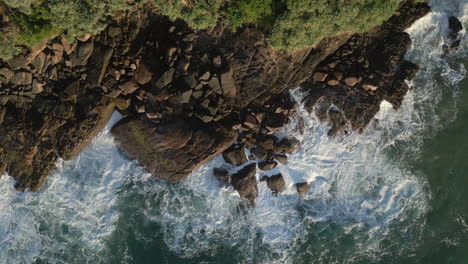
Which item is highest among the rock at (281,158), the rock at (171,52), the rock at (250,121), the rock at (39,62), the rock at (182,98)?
the rock at (171,52)

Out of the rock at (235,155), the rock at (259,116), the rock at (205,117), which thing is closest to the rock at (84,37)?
the rock at (205,117)

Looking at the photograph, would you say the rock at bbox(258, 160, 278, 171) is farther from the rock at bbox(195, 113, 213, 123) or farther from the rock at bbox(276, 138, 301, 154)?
the rock at bbox(195, 113, 213, 123)

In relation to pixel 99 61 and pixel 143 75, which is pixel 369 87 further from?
pixel 99 61

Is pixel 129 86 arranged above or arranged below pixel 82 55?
below

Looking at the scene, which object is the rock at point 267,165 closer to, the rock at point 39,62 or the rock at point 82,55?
the rock at point 82,55

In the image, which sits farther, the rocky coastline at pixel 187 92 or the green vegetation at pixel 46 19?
the rocky coastline at pixel 187 92

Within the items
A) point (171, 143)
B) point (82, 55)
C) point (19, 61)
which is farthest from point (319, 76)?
point (19, 61)

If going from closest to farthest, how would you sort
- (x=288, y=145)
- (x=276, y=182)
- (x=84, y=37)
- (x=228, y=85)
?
1. (x=84, y=37)
2. (x=228, y=85)
3. (x=288, y=145)
4. (x=276, y=182)
